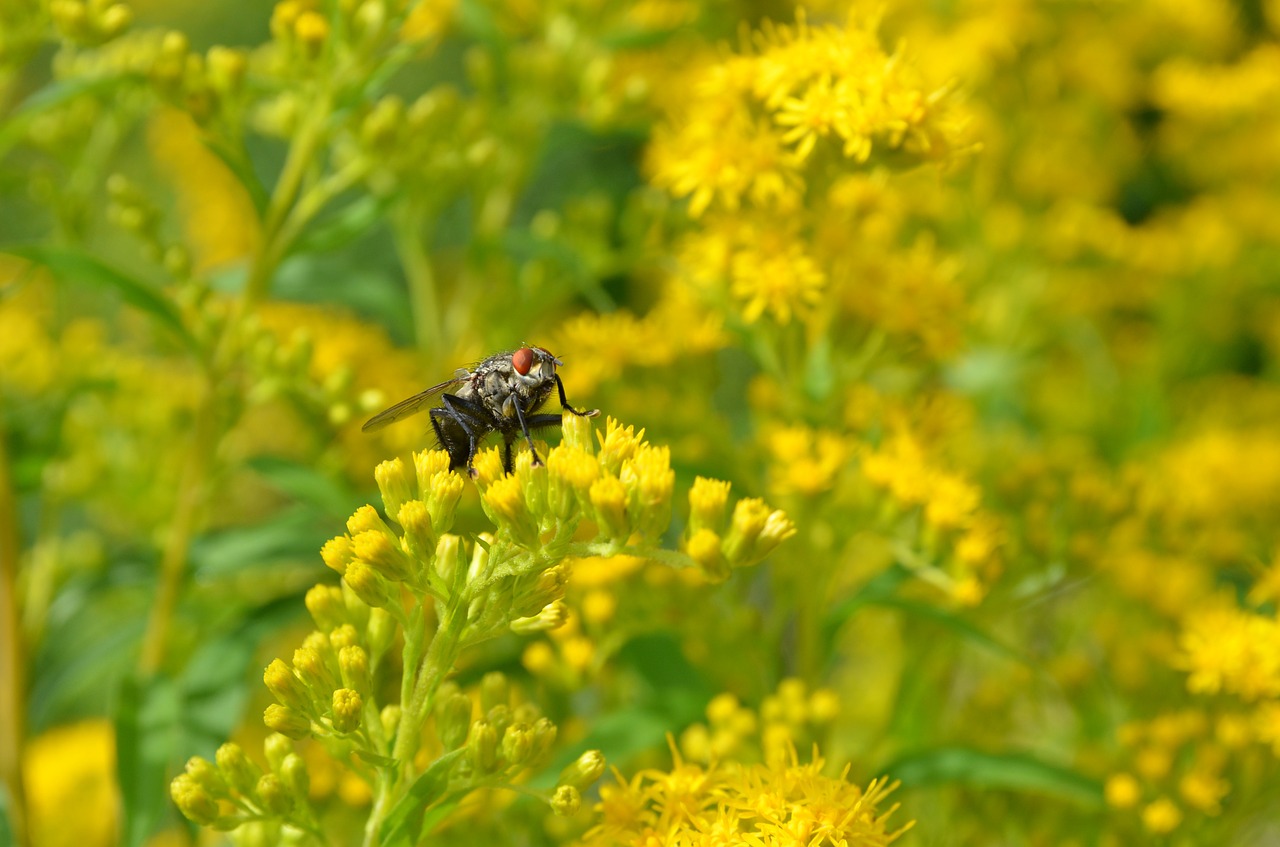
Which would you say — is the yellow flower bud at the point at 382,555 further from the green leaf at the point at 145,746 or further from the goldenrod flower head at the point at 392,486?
the green leaf at the point at 145,746

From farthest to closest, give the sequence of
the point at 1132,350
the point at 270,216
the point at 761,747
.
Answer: the point at 1132,350 → the point at 270,216 → the point at 761,747

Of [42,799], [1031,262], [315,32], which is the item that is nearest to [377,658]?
[315,32]

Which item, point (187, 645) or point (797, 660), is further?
point (187, 645)

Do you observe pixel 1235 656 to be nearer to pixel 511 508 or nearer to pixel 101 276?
pixel 511 508

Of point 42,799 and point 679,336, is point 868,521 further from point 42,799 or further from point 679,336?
point 42,799

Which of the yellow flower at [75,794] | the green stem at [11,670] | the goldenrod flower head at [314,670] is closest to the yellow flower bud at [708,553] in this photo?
the goldenrod flower head at [314,670]

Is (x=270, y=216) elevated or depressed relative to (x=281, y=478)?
elevated
